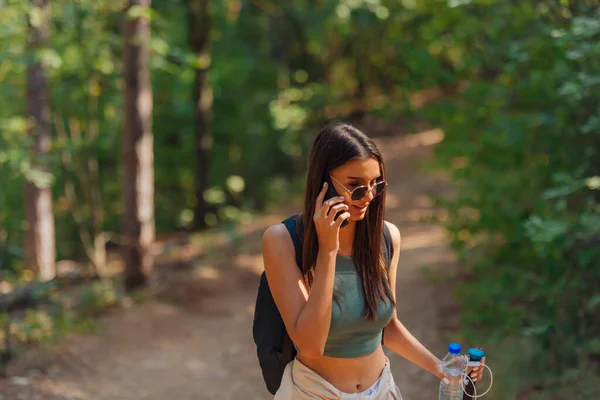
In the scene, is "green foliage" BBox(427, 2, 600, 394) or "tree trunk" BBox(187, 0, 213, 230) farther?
"tree trunk" BBox(187, 0, 213, 230)

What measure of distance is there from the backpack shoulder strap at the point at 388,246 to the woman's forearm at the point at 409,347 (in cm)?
28

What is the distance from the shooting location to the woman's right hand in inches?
101

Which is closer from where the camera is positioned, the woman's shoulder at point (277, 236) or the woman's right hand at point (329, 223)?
the woman's right hand at point (329, 223)

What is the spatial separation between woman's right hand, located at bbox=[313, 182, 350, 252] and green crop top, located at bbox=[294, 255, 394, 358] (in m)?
0.26

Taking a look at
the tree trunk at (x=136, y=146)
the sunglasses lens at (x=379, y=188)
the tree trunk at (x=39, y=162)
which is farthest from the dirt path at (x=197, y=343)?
the sunglasses lens at (x=379, y=188)

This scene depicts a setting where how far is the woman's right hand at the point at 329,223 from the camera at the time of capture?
2.58 m

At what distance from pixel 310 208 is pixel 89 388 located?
594 cm

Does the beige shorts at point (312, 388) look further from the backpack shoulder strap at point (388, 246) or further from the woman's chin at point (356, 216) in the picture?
the woman's chin at point (356, 216)

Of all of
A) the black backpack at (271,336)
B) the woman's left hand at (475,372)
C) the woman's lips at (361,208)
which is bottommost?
the woman's left hand at (475,372)

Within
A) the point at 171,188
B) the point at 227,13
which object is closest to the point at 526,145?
the point at 227,13

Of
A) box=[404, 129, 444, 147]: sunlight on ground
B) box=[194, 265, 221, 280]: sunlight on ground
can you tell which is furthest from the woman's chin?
box=[404, 129, 444, 147]: sunlight on ground

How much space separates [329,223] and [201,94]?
13837 mm

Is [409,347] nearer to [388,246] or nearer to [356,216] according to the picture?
[388,246]

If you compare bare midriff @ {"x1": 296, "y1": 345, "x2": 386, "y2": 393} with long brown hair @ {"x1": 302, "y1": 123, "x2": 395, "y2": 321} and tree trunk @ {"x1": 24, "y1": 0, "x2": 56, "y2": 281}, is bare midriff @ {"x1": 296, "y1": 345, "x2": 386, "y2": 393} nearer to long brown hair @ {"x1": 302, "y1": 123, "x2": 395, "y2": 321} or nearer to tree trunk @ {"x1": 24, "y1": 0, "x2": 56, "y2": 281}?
long brown hair @ {"x1": 302, "y1": 123, "x2": 395, "y2": 321}
